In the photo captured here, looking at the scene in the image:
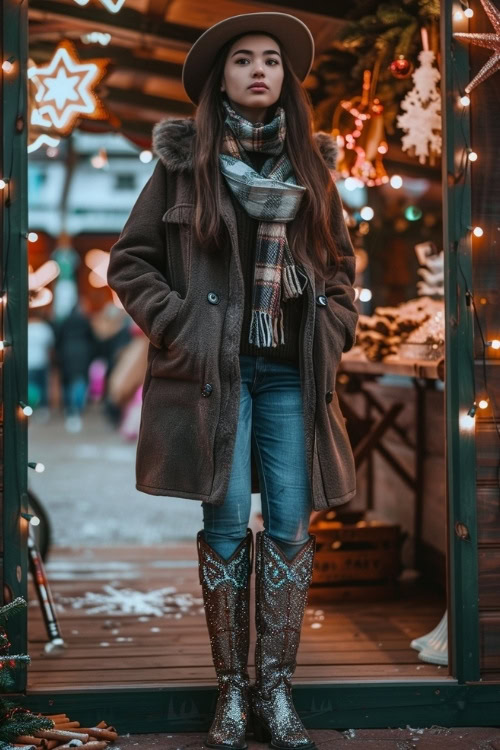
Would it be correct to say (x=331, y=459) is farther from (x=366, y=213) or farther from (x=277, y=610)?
(x=366, y=213)

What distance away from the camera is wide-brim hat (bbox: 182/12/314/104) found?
2791 millimetres

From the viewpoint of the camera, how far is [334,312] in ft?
9.39

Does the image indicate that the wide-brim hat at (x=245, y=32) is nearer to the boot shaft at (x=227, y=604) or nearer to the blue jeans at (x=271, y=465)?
the blue jeans at (x=271, y=465)

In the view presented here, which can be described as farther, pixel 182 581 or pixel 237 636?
pixel 182 581

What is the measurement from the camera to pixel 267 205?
2697mm

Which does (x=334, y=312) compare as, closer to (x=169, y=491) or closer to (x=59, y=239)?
(x=169, y=491)

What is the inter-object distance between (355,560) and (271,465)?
1.88m

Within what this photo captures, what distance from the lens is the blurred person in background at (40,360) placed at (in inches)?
604

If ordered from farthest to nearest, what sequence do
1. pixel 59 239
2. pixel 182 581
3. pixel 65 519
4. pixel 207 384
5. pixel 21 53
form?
pixel 59 239
pixel 65 519
pixel 182 581
pixel 21 53
pixel 207 384

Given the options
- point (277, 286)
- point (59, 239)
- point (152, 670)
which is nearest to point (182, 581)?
point (152, 670)

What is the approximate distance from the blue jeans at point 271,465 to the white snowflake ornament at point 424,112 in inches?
67.3

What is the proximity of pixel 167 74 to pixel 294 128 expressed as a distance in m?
2.83

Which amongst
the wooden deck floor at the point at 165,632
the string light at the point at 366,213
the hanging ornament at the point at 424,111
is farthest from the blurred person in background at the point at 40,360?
the hanging ornament at the point at 424,111

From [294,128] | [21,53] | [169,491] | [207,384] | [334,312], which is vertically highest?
[21,53]
